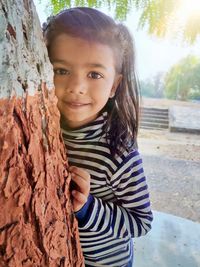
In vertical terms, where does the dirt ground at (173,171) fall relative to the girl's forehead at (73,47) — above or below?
below

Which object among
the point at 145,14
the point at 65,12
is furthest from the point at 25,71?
the point at 145,14

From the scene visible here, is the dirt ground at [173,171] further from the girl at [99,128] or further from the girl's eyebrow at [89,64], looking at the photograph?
the girl's eyebrow at [89,64]

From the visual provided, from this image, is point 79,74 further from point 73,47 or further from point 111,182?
point 111,182

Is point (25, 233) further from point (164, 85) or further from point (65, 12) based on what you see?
point (164, 85)

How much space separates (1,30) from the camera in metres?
0.44

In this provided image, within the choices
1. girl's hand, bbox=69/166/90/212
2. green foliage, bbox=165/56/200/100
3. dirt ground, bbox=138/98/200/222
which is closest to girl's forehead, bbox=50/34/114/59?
girl's hand, bbox=69/166/90/212

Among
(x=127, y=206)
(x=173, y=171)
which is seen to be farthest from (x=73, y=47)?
(x=173, y=171)

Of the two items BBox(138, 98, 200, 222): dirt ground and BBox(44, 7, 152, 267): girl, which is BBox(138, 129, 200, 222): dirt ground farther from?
BBox(44, 7, 152, 267): girl

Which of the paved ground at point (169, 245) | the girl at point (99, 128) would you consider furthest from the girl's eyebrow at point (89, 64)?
the paved ground at point (169, 245)

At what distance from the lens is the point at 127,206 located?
86 cm

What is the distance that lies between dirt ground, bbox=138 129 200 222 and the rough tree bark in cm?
329

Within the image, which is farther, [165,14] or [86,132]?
[165,14]

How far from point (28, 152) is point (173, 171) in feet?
16.6

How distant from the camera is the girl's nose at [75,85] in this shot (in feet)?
2.46
